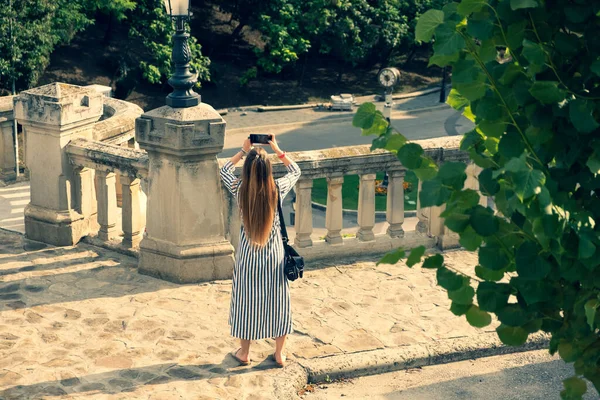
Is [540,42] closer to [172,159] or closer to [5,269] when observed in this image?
[172,159]

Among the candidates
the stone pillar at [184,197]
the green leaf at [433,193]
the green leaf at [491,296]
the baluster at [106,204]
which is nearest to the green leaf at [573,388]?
the green leaf at [491,296]

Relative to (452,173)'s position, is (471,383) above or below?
below

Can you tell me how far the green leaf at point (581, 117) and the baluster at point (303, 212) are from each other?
216 inches

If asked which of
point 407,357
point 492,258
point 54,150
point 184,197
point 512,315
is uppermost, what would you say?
point 492,258

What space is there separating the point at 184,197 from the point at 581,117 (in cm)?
563

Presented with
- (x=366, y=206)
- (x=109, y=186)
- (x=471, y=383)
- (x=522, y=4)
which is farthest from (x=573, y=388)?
A: (x=109, y=186)

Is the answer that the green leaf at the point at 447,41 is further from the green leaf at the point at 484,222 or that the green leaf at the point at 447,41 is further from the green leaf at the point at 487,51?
the green leaf at the point at 484,222

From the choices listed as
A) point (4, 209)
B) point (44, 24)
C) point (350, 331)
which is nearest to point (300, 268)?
point (350, 331)

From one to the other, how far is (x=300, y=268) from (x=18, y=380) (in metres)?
2.27

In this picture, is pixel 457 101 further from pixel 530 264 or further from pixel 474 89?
pixel 530 264

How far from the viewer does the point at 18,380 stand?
7.88 meters

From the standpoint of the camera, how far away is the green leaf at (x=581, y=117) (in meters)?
4.40

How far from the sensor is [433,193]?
178 inches

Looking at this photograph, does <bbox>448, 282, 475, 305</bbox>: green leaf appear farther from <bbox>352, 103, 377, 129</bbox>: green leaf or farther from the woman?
the woman
